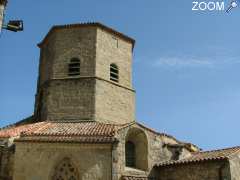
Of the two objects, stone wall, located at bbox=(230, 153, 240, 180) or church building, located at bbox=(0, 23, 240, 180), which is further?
church building, located at bbox=(0, 23, 240, 180)

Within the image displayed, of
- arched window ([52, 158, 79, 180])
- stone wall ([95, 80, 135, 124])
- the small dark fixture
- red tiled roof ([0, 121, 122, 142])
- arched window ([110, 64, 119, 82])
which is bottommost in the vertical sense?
arched window ([52, 158, 79, 180])

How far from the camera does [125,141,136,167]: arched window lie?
Answer: 1758 cm

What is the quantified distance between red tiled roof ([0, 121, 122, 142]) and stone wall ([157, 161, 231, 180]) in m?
3.02

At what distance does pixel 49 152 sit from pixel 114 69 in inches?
293

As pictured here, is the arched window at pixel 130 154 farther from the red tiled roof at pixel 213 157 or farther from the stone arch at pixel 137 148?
the red tiled roof at pixel 213 157

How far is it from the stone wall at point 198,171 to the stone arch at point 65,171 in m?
4.06

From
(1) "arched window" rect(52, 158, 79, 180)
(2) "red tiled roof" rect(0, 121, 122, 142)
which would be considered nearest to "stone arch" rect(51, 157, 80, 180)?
(1) "arched window" rect(52, 158, 79, 180)

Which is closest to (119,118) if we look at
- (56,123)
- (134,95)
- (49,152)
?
(134,95)

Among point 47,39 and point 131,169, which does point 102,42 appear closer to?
point 47,39

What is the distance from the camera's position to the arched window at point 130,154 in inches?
692

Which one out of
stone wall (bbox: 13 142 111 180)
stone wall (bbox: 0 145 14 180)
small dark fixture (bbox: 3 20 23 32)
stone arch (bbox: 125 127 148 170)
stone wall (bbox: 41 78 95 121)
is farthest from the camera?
stone wall (bbox: 41 78 95 121)

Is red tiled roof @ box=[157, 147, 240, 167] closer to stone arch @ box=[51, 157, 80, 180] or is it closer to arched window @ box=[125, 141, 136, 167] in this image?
arched window @ box=[125, 141, 136, 167]

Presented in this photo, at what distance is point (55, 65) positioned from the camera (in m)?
21.3

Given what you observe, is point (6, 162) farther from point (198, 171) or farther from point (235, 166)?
point (235, 166)
